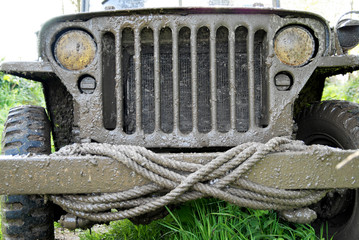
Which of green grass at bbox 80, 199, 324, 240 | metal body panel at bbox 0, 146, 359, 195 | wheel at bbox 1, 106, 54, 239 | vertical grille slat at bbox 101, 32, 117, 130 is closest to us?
metal body panel at bbox 0, 146, 359, 195

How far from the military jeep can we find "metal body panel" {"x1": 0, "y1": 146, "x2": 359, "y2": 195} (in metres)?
0.24

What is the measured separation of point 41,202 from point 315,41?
1.95 meters

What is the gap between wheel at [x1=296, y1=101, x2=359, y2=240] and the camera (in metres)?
2.01

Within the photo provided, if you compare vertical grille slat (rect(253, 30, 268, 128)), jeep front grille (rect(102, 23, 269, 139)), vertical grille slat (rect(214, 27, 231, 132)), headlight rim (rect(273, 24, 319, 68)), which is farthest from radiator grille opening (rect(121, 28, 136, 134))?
headlight rim (rect(273, 24, 319, 68))

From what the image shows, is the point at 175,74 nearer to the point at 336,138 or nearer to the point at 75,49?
the point at 75,49

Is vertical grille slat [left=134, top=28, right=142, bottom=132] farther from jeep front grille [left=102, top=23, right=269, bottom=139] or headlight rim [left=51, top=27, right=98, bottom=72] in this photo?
headlight rim [left=51, top=27, right=98, bottom=72]

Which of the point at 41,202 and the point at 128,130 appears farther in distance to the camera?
the point at 128,130

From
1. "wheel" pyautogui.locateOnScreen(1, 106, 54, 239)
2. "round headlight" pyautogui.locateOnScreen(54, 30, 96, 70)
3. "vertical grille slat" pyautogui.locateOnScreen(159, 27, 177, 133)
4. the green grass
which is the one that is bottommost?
the green grass

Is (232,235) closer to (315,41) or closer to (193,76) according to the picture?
(193,76)

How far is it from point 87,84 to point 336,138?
1730 millimetres

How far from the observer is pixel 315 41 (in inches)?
77.8

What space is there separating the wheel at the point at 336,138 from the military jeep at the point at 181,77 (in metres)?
0.01

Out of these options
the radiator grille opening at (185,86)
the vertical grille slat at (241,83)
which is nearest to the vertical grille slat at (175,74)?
the radiator grille opening at (185,86)

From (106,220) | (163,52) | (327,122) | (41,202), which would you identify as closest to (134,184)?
(106,220)
